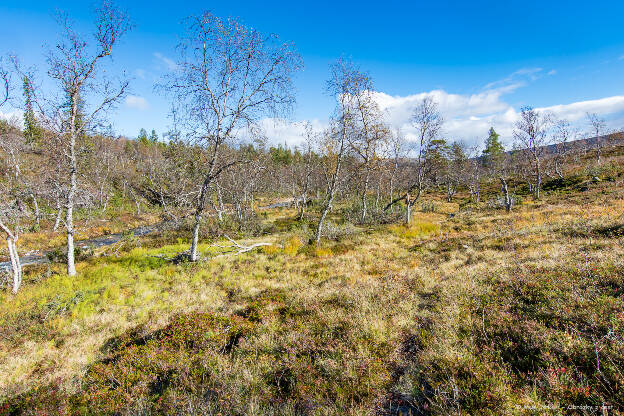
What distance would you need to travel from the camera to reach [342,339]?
5340mm

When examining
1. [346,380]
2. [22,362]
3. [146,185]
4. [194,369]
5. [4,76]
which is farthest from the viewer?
[146,185]

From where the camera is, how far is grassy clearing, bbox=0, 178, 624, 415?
3.60m

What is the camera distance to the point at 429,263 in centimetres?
1048

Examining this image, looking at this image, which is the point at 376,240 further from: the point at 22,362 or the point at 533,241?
the point at 22,362

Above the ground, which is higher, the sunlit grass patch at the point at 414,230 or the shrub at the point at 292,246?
the sunlit grass patch at the point at 414,230

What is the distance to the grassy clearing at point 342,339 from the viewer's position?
3.60 meters

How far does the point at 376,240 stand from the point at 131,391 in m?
13.8

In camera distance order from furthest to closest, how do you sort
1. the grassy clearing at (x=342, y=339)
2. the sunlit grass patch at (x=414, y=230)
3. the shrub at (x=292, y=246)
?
the sunlit grass patch at (x=414, y=230) < the shrub at (x=292, y=246) < the grassy clearing at (x=342, y=339)

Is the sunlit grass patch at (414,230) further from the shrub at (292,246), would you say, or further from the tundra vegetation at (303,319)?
the shrub at (292,246)

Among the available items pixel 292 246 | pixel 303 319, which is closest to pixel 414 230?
pixel 292 246

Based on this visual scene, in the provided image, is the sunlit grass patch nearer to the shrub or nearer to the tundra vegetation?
the tundra vegetation

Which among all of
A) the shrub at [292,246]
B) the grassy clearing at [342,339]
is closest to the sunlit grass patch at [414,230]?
the grassy clearing at [342,339]

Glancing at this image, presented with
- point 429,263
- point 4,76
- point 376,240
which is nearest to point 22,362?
point 4,76

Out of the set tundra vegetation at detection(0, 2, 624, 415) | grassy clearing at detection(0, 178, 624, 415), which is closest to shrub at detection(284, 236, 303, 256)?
tundra vegetation at detection(0, 2, 624, 415)
